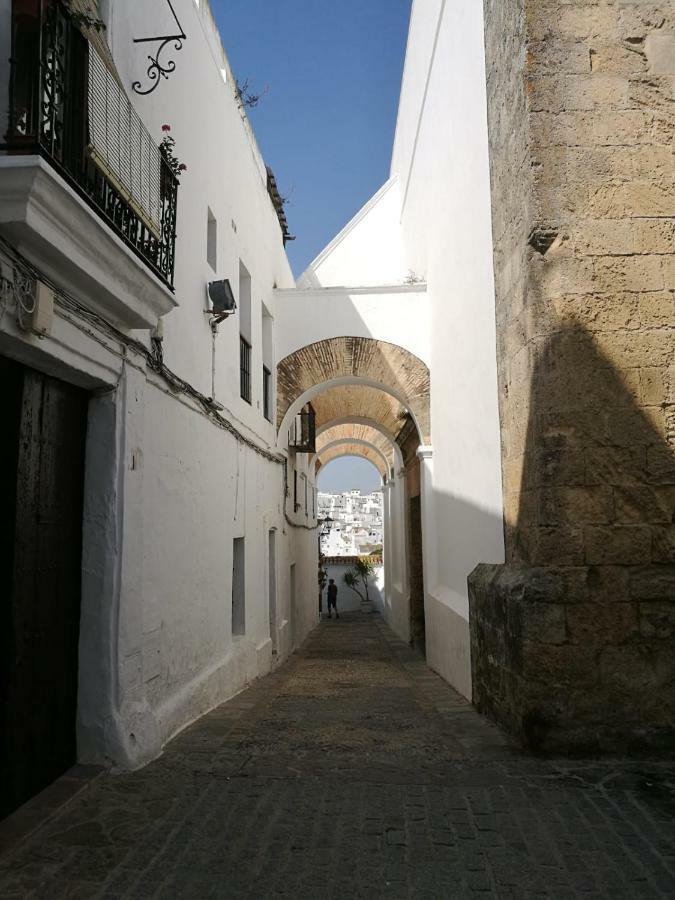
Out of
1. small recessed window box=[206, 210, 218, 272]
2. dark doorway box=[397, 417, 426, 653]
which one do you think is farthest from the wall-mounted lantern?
dark doorway box=[397, 417, 426, 653]

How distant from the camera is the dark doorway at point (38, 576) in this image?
2971 millimetres

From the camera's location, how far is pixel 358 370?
9219mm

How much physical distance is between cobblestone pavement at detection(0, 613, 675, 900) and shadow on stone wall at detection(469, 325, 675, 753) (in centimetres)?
24

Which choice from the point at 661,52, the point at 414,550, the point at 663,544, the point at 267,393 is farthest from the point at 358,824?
the point at 414,550

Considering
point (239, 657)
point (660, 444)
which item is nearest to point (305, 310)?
point (239, 657)

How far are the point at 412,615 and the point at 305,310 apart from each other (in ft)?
19.1

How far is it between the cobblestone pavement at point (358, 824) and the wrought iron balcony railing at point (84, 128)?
8.32 ft

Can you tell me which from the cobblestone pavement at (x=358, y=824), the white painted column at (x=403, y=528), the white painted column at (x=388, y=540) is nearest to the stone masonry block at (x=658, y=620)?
the cobblestone pavement at (x=358, y=824)

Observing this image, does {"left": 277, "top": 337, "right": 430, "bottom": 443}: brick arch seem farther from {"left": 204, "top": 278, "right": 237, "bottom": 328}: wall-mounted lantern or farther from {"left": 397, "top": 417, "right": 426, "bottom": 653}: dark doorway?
{"left": 204, "top": 278, "right": 237, "bottom": 328}: wall-mounted lantern

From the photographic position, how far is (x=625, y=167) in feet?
13.6

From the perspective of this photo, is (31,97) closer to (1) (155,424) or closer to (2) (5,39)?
(2) (5,39)

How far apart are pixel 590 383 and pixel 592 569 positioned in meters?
1.01

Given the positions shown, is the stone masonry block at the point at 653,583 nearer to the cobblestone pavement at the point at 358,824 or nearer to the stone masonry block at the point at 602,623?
the stone masonry block at the point at 602,623

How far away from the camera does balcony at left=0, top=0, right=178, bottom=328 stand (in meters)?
2.64
